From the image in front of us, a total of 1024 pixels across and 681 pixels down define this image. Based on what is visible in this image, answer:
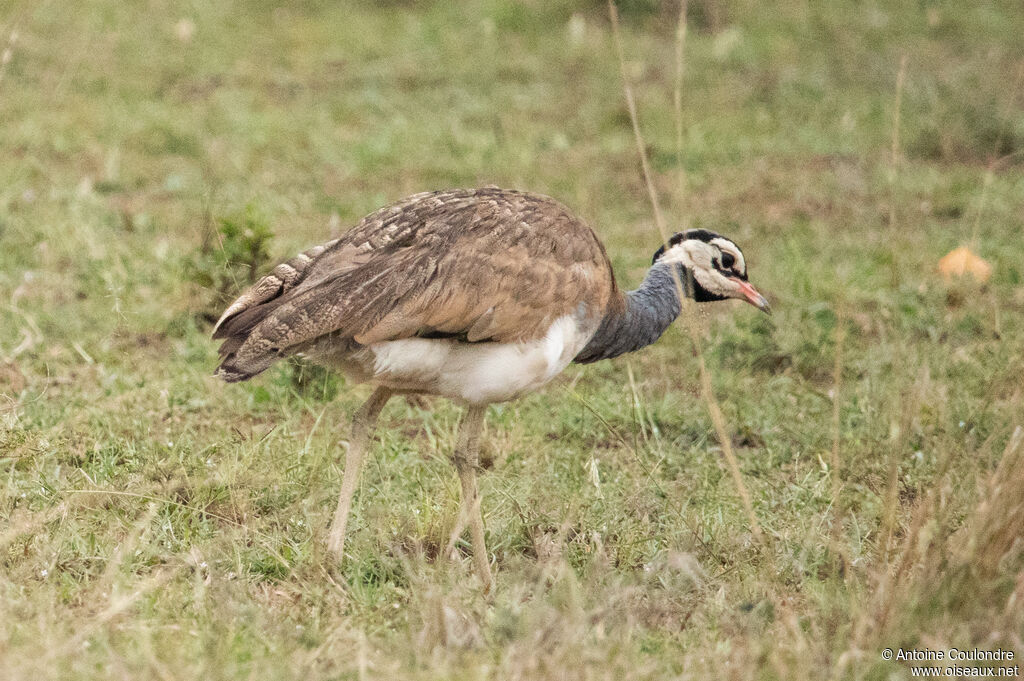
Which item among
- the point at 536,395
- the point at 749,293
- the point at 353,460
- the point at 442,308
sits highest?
the point at 442,308

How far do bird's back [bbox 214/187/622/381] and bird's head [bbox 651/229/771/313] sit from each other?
1.86 ft

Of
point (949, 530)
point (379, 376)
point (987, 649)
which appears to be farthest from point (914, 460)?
point (379, 376)

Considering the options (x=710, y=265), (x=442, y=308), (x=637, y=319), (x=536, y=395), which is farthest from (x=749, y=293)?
(x=442, y=308)

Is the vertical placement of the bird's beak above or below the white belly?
below

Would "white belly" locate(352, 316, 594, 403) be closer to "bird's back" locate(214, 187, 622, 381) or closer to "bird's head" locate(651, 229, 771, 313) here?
"bird's back" locate(214, 187, 622, 381)

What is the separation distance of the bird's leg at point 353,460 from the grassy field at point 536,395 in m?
0.07

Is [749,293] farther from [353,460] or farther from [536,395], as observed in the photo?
[353,460]

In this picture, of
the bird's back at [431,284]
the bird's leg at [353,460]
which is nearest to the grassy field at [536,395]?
the bird's leg at [353,460]

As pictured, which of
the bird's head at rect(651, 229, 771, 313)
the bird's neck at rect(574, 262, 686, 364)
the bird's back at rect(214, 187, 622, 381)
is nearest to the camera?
the bird's back at rect(214, 187, 622, 381)

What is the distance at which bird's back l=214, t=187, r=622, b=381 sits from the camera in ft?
11.8

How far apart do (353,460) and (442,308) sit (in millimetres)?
648

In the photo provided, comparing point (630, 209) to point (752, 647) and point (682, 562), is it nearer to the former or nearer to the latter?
point (682, 562)

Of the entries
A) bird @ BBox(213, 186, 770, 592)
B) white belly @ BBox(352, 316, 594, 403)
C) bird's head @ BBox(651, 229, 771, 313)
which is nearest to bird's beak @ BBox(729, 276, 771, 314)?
bird's head @ BBox(651, 229, 771, 313)

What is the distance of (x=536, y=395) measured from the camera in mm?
5383
